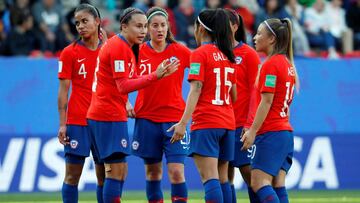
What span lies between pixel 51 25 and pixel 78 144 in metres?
8.43

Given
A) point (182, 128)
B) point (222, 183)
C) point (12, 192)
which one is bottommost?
point (12, 192)

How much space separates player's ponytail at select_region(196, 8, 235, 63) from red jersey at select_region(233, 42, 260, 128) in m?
0.98

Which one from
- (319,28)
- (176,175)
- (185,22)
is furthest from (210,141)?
(319,28)

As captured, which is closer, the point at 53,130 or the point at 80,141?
the point at 80,141

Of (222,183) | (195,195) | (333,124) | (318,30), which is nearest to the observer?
(222,183)

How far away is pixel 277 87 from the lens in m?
10.5

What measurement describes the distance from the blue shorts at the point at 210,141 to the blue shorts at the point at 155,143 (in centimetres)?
81

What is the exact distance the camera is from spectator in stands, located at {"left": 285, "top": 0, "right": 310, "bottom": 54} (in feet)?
65.6

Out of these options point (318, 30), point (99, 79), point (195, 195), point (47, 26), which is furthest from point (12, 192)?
point (318, 30)

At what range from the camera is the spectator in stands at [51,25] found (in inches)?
742

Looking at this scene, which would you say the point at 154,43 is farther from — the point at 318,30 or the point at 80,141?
the point at 318,30

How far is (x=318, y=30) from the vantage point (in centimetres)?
2067

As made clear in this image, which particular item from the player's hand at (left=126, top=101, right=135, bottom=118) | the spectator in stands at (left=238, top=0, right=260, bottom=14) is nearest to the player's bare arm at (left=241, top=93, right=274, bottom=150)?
the player's hand at (left=126, top=101, right=135, bottom=118)

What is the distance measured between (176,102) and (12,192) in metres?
5.35
